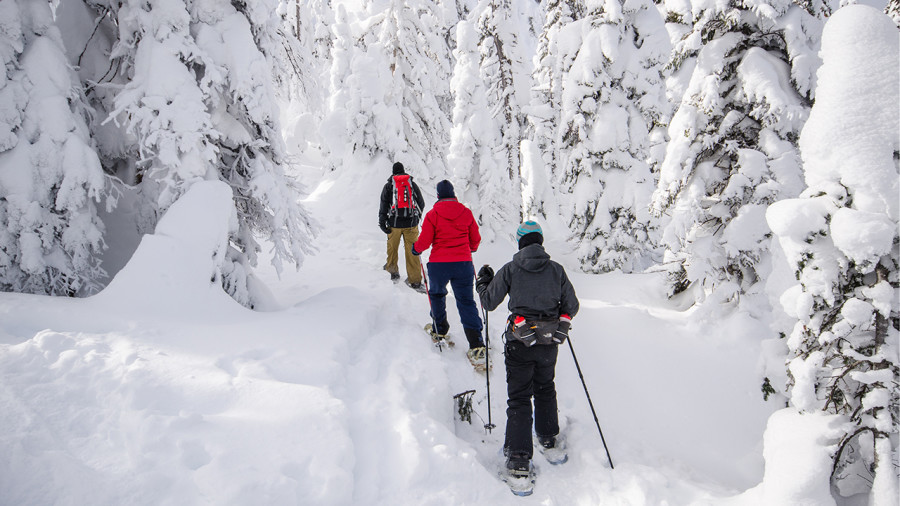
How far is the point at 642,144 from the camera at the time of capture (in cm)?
1327

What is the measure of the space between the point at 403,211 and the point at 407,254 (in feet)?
3.11

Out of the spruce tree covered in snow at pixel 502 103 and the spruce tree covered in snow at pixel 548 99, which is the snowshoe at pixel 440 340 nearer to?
the spruce tree covered in snow at pixel 548 99

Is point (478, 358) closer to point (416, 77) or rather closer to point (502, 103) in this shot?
point (416, 77)

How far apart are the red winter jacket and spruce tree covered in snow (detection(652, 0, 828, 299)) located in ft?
12.9

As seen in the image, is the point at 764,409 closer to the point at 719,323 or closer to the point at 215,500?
the point at 719,323

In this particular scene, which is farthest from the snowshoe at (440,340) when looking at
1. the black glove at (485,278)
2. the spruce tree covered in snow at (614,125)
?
the spruce tree covered in snow at (614,125)

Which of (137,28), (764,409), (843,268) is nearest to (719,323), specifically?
→ (764,409)

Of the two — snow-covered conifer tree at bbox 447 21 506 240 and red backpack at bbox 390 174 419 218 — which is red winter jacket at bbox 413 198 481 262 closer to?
red backpack at bbox 390 174 419 218

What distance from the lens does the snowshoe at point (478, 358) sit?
6023mm

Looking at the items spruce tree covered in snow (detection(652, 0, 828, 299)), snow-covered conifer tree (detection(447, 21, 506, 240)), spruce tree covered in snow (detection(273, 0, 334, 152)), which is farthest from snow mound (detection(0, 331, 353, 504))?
spruce tree covered in snow (detection(273, 0, 334, 152))

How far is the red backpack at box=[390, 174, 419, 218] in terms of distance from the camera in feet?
29.3

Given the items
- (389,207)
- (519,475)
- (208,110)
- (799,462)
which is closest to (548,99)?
(389,207)

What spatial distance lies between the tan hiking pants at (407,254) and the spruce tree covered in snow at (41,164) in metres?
5.20

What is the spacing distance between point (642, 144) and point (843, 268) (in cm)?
1110
